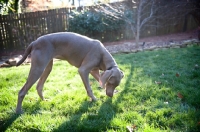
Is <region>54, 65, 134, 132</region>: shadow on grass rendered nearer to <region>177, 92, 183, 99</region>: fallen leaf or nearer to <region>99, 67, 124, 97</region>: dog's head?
<region>99, 67, 124, 97</region>: dog's head

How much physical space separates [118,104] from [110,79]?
0.52 meters

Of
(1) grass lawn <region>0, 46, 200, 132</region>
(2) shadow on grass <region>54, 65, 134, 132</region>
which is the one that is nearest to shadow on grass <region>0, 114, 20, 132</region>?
(1) grass lawn <region>0, 46, 200, 132</region>

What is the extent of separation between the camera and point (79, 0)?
909 inches

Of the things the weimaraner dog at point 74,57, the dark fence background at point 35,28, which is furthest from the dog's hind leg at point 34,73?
the dark fence background at point 35,28

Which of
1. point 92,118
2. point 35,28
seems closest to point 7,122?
point 92,118

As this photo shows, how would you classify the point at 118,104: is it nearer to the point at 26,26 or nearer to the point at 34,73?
the point at 34,73

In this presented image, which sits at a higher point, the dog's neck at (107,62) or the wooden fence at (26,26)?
the wooden fence at (26,26)

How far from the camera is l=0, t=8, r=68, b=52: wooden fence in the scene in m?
11.2

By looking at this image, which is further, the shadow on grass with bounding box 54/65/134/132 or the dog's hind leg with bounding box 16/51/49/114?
the dog's hind leg with bounding box 16/51/49/114

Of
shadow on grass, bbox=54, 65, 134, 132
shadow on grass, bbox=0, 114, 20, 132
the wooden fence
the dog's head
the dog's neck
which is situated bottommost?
shadow on grass, bbox=0, 114, 20, 132

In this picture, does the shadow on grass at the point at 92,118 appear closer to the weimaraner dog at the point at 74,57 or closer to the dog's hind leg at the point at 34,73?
the weimaraner dog at the point at 74,57

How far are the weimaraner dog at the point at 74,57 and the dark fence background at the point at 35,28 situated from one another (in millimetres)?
8706

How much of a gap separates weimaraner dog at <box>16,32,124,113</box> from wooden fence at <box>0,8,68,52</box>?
880 cm

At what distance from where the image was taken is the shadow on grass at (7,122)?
116 inches
